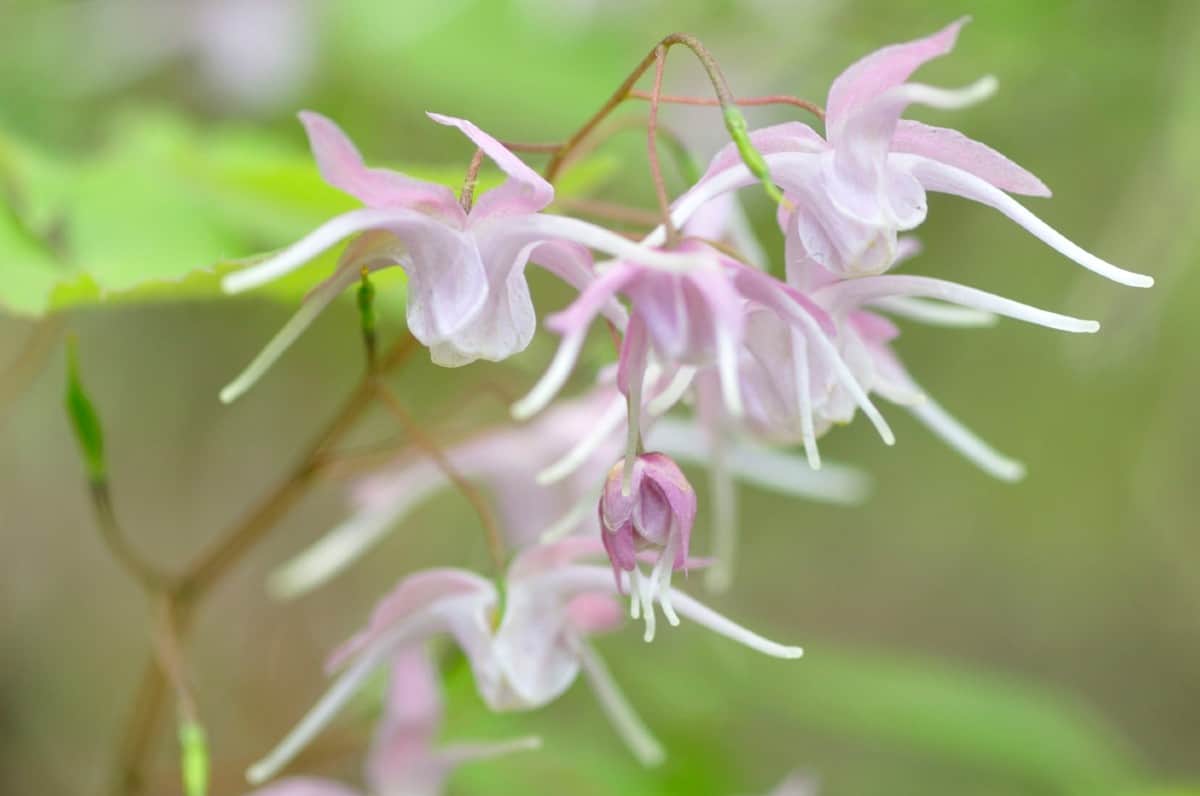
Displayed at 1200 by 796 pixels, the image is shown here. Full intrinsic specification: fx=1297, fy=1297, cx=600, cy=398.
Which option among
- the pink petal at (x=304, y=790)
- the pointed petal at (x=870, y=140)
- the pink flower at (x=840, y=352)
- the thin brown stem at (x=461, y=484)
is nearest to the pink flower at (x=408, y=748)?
the pink petal at (x=304, y=790)

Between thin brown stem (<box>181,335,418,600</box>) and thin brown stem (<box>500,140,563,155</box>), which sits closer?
thin brown stem (<box>500,140,563,155</box>)

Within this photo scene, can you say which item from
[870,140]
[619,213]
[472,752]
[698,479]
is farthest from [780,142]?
[698,479]

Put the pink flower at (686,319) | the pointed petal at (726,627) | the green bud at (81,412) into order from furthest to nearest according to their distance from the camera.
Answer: the green bud at (81,412), the pointed petal at (726,627), the pink flower at (686,319)

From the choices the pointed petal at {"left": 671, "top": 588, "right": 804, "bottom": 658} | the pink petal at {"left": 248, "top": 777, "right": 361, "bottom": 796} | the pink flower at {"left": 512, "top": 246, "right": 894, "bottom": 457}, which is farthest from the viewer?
the pink petal at {"left": 248, "top": 777, "right": 361, "bottom": 796}

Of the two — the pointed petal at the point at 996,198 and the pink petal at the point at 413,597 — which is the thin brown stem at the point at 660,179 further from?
the pink petal at the point at 413,597

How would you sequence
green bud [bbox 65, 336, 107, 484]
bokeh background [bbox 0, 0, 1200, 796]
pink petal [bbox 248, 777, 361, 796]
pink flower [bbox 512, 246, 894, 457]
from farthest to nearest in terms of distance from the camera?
bokeh background [bbox 0, 0, 1200, 796] < pink petal [bbox 248, 777, 361, 796] < green bud [bbox 65, 336, 107, 484] < pink flower [bbox 512, 246, 894, 457]

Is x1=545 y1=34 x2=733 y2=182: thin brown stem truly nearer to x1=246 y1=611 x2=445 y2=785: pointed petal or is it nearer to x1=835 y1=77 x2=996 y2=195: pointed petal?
x1=835 y1=77 x2=996 y2=195: pointed petal

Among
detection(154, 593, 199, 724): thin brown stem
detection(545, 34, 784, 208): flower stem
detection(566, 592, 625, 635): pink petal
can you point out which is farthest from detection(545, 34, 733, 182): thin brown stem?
detection(154, 593, 199, 724): thin brown stem

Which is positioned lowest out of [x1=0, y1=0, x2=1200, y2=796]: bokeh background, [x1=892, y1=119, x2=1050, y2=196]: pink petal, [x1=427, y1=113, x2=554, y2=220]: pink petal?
[x1=0, y1=0, x2=1200, y2=796]: bokeh background
